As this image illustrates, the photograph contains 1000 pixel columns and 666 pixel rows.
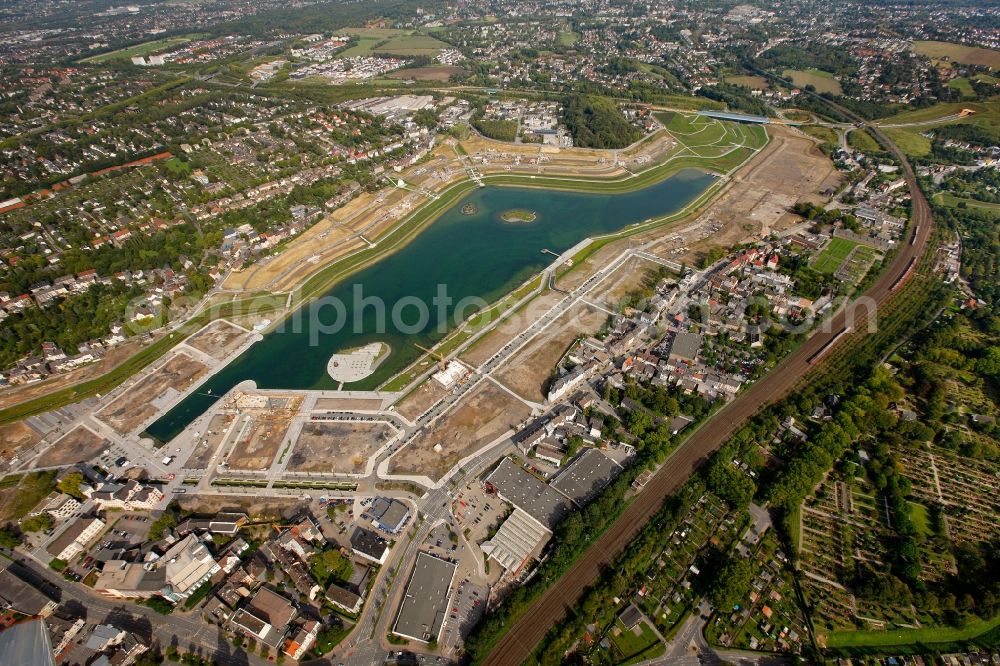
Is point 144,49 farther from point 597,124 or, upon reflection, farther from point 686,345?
point 686,345

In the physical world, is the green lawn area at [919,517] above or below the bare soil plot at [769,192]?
below

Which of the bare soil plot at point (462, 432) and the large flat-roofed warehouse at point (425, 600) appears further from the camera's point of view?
the bare soil plot at point (462, 432)

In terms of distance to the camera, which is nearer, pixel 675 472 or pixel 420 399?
pixel 675 472

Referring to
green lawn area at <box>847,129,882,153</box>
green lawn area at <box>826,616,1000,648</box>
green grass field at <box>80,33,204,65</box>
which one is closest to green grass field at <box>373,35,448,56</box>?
green grass field at <box>80,33,204,65</box>

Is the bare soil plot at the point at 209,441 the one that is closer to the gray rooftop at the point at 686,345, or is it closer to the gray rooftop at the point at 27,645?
the gray rooftop at the point at 27,645

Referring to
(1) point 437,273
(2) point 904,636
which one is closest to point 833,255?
(2) point 904,636

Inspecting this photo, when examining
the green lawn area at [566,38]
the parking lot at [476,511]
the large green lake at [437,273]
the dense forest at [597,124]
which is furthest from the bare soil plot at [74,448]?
Answer: the green lawn area at [566,38]

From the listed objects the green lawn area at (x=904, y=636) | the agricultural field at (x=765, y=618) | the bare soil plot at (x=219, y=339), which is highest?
the green lawn area at (x=904, y=636)

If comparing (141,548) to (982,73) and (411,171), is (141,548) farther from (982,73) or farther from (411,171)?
(982,73)

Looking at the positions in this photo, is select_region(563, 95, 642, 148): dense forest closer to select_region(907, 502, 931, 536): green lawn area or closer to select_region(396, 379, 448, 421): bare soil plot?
select_region(396, 379, 448, 421): bare soil plot
